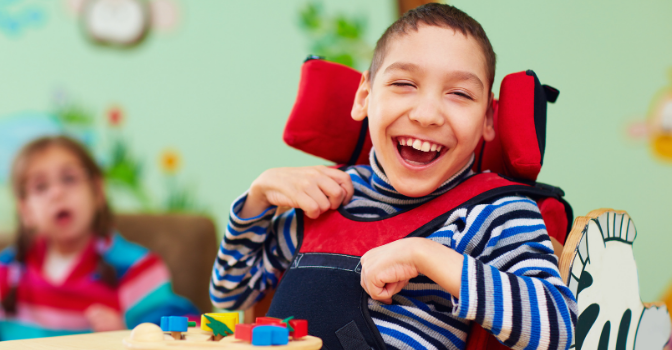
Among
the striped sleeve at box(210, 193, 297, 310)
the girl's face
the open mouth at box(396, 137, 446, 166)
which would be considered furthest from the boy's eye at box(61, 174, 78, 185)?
the open mouth at box(396, 137, 446, 166)

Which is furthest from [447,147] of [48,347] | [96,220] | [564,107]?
[96,220]

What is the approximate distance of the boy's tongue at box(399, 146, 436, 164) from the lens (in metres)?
0.69

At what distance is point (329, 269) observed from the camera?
638 millimetres

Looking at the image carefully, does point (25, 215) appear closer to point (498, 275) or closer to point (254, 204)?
point (254, 204)

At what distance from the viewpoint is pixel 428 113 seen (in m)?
0.63

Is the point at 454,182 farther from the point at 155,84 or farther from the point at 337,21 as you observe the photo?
the point at 155,84

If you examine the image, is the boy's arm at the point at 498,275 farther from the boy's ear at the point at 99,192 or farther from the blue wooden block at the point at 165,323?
the boy's ear at the point at 99,192

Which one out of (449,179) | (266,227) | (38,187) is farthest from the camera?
(38,187)

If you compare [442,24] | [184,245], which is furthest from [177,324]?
[184,245]

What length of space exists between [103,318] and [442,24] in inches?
53.6

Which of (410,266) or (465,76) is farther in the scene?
(465,76)

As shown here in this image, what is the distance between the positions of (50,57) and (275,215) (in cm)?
134

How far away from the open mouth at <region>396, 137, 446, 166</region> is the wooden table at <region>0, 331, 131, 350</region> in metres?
0.39

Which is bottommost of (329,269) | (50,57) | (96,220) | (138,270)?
(138,270)
